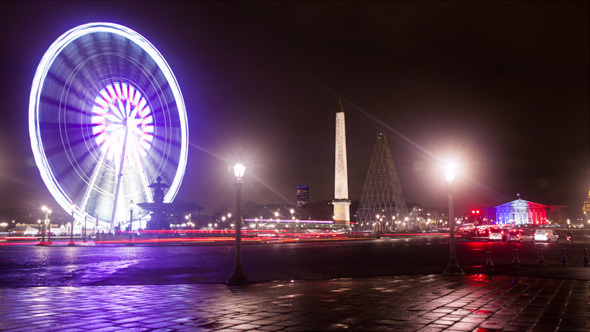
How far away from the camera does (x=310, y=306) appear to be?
9.67 m

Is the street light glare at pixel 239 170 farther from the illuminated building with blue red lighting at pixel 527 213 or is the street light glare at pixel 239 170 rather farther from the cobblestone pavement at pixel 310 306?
the illuminated building with blue red lighting at pixel 527 213

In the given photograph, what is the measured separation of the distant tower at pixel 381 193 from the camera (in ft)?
306

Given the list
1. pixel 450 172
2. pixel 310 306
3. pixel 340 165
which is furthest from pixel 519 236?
pixel 310 306

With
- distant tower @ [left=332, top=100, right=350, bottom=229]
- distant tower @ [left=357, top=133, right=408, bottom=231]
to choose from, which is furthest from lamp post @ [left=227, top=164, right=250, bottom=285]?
distant tower @ [left=357, top=133, right=408, bottom=231]

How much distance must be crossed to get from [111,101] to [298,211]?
120733mm

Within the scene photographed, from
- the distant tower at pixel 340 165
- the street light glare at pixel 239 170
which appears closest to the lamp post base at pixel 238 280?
the street light glare at pixel 239 170

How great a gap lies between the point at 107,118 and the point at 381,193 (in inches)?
2610

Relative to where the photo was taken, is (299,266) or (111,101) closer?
(299,266)

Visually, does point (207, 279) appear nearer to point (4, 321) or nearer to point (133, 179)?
point (4, 321)

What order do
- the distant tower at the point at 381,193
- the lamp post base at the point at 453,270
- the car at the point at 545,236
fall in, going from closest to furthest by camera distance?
the lamp post base at the point at 453,270 → the car at the point at 545,236 → the distant tower at the point at 381,193

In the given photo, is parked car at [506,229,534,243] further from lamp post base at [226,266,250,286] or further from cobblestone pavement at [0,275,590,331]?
lamp post base at [226,266,250,286]

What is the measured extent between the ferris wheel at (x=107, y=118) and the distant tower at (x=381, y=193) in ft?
182

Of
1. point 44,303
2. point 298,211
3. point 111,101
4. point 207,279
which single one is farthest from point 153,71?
point 298,211

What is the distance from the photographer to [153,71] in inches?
1639
